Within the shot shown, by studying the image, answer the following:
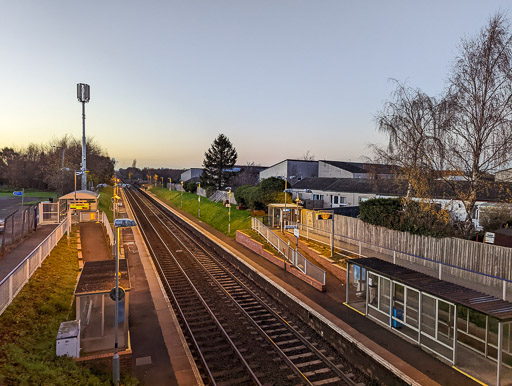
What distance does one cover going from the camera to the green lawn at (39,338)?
7801 millimetres

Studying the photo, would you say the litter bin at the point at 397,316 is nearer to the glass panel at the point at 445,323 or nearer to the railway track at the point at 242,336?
the glass panel at the point at 445,323

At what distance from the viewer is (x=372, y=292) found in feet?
40.8

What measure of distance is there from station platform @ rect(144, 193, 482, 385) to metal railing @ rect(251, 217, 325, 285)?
0.62 meters

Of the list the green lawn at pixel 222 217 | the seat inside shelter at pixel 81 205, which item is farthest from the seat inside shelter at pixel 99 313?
the green lawn at pixel 222 217

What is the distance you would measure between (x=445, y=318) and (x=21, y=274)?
578 inches

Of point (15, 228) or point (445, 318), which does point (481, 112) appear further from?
point (15, 228)

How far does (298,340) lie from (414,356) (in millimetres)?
3832

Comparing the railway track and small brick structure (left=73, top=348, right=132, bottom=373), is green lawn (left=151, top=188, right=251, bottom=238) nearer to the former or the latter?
the railway track

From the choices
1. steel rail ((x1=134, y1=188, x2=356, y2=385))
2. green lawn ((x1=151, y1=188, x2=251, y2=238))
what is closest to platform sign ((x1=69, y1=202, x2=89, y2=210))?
steel rail ((x1=134, y1=188, x2=356, y2=385))

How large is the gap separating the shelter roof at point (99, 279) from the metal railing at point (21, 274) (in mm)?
2022

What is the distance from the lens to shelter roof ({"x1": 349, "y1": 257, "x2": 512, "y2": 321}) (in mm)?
8352

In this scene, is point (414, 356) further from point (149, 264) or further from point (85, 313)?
point (149, 264)

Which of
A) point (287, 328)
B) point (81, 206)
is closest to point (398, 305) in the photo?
point (287, 328)

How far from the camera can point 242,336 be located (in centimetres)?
1211
